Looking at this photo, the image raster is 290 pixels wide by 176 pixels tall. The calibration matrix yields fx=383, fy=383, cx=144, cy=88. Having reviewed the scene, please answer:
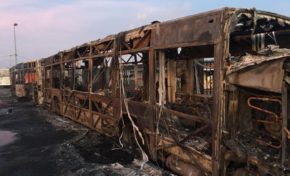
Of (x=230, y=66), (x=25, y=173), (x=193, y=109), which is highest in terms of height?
(x=230, y=66)

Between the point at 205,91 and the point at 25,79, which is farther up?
the point at 25,79

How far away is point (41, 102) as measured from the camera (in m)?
22.7

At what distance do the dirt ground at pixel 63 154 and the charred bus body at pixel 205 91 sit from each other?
44 centimetres

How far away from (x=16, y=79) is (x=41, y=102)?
9.57m

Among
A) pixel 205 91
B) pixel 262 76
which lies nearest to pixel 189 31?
pixel 262 76

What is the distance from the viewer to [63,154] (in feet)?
32.6

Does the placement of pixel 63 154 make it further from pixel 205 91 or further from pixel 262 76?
pixel 262 76

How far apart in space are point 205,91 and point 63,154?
4.52 metres

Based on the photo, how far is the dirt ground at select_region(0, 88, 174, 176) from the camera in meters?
8.23

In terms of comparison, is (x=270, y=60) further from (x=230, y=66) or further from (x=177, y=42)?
(x=177, y=42)

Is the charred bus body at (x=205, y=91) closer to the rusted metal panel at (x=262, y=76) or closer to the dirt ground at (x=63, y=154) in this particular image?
the rusted metal panel at (x=262, y=76)

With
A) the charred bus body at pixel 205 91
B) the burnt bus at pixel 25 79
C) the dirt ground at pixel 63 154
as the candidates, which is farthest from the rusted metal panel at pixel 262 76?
the burnt bus at pixel 25 79

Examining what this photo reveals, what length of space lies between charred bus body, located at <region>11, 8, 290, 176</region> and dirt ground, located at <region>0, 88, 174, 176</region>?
1.43ft

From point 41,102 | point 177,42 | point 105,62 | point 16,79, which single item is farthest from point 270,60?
point 16,79
